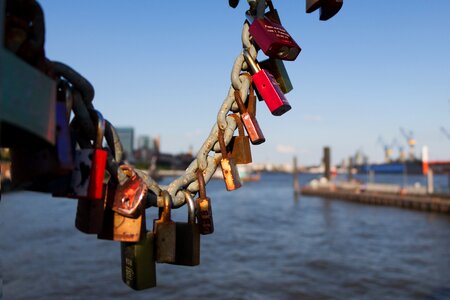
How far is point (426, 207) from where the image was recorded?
123 ft

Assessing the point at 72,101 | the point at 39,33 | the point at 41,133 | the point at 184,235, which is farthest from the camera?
the point at 184,235

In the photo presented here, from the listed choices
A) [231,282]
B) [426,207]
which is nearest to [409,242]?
[231,282]

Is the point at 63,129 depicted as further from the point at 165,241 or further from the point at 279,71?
the point at 279,71

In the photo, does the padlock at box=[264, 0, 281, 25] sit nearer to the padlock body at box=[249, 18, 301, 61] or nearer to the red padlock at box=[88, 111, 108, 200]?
the padlock body at box=[249, 18, 301, 61]

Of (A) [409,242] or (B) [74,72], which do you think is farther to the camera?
(A) [409,242]

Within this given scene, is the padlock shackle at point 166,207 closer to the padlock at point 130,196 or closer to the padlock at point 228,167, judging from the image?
the padlock at point 130,196

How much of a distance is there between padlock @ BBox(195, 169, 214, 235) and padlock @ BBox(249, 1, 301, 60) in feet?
2.01

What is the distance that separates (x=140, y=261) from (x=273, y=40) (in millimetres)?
1060

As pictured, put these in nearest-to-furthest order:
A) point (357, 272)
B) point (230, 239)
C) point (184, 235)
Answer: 1. point (184, 235)
2. point (357, 272)
3. point (230, 239)

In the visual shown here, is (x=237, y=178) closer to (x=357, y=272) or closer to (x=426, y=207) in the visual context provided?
(x=357, y=272)

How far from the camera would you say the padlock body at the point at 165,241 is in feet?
5.48

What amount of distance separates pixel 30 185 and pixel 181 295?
9505mm

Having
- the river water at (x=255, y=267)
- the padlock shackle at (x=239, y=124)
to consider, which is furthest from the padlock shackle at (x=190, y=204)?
the river water at (x=255, y=267)

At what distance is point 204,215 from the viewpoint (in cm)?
178
